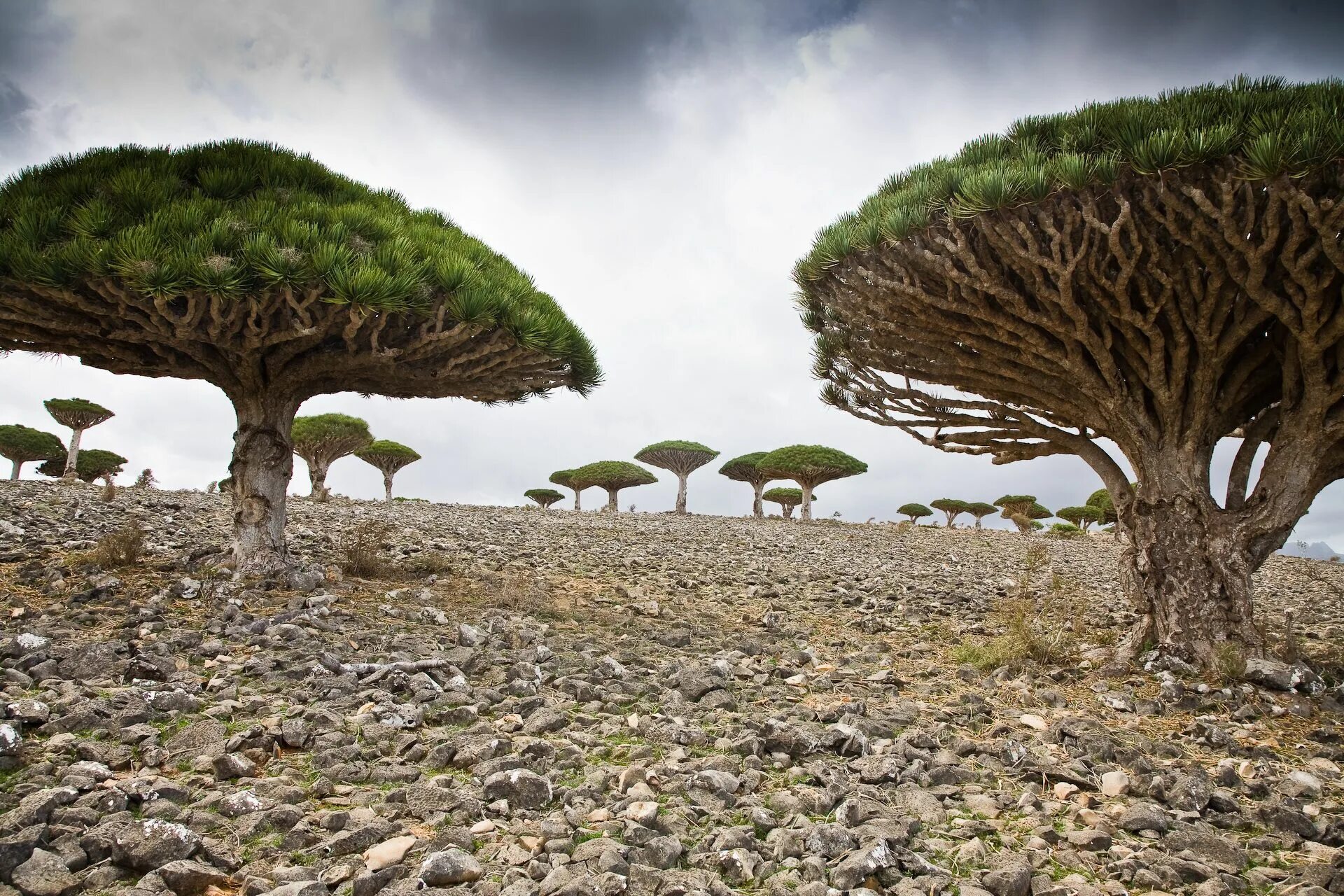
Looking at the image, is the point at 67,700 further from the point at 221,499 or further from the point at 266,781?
the point at 221,499

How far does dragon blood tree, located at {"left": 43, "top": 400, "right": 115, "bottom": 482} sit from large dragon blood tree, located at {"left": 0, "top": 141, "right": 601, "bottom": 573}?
26.1m

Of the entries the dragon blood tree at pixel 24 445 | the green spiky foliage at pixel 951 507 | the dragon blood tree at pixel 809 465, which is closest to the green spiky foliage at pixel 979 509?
the green spiky foliage at pixel 951 507

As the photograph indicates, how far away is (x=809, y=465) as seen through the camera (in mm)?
35594

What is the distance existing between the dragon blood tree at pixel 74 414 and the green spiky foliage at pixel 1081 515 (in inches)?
1873

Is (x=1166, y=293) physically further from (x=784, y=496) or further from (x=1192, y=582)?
(x=784, y=496)

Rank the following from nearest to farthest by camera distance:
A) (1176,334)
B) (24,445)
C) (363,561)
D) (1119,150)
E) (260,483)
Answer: (1119,150), (1176,334), (260,483), (363,561), (24,445)

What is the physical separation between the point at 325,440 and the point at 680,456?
18536mm

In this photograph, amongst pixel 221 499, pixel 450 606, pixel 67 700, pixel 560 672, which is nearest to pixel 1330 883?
pixel 560 672

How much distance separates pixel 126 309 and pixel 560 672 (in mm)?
6487

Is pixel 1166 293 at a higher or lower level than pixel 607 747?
higher

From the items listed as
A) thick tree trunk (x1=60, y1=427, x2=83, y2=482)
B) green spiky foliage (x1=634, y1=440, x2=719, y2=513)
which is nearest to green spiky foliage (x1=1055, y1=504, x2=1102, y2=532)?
green spiky foliage (x1=634, y1=440, x2=719, y2=513)

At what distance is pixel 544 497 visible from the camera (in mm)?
56531

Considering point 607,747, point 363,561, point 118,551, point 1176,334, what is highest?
point 1176,334

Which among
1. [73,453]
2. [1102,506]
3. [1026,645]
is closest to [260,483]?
[1026,645]
